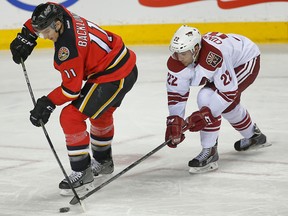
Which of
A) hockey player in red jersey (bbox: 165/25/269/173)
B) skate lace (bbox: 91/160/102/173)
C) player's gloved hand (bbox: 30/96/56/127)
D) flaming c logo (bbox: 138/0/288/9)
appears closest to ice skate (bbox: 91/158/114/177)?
skate lace (bbox: 91/160/102/173)

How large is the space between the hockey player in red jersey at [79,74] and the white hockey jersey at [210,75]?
259 mm

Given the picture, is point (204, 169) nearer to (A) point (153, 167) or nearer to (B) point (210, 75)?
(A) point (153, 167)

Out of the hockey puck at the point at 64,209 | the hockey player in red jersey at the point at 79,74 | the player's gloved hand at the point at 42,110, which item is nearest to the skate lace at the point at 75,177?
the hockey player in red jersey at the point at 79,74

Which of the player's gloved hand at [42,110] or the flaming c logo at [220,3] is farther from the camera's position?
the flaming c logo at [220,3]

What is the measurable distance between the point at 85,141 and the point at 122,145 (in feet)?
3.37

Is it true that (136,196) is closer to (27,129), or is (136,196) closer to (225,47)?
(225,47)

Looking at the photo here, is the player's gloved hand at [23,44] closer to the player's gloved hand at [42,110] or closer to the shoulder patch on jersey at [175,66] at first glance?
the player's gloved hand at [42,110]

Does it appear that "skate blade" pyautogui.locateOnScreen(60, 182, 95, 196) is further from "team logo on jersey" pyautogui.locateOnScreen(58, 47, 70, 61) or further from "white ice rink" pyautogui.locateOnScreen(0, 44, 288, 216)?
"team logo on jersey" pyautogui.locateOnScreen(58, 47, 70, 61)

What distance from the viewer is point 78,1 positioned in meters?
7.80

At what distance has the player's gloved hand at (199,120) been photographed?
3896 mm

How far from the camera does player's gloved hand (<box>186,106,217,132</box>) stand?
390 centimetres

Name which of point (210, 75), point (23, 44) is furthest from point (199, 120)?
point (23, 44)

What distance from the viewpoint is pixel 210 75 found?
3.92 metres

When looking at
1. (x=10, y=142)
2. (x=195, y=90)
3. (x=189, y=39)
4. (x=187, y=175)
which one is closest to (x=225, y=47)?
(x=189, y=39)
